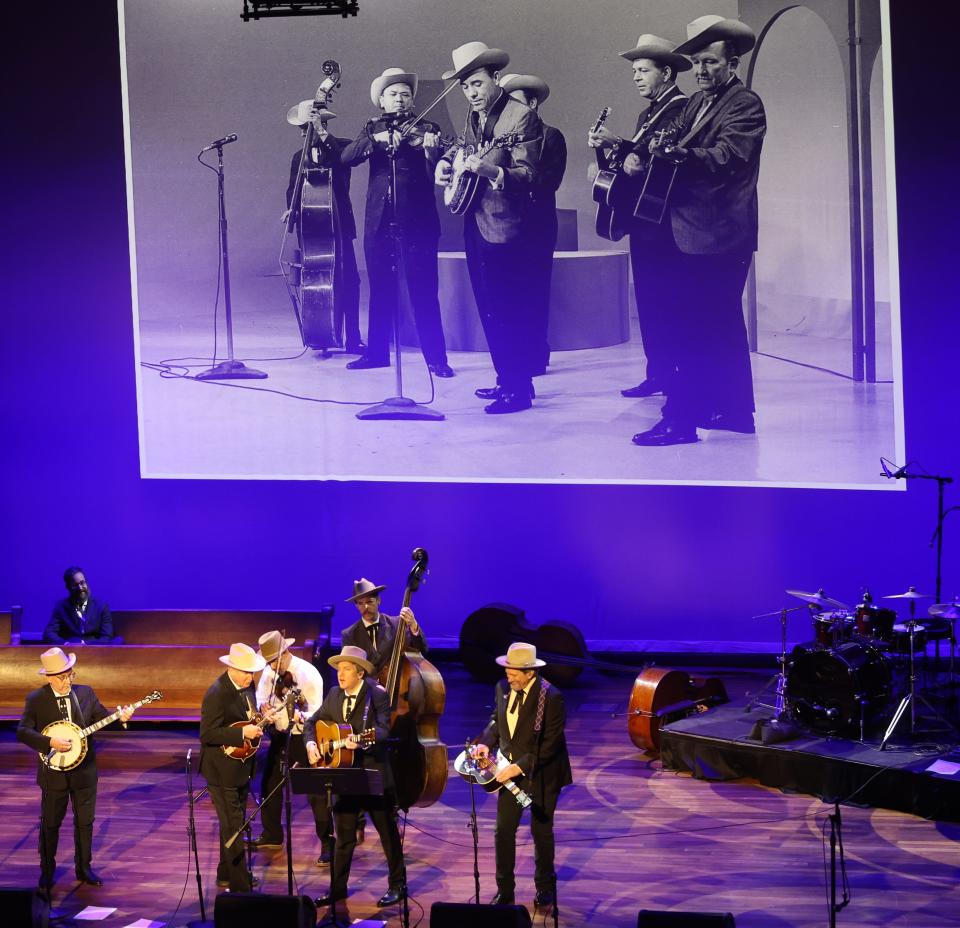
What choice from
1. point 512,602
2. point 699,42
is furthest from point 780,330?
point 512,602

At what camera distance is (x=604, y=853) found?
29.2ft

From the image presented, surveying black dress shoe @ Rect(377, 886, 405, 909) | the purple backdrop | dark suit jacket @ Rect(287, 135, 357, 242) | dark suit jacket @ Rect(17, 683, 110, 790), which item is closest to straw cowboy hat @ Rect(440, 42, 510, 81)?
dark suit jacket @ Rect(287, 135, 357, 242)

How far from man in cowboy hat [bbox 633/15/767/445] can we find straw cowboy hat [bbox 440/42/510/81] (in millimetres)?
1563

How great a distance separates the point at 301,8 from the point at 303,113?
1159mm

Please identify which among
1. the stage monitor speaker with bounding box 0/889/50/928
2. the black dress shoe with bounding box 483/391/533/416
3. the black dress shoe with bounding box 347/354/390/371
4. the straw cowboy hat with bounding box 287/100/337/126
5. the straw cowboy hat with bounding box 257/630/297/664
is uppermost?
the straw cowboy hat with bounding box 287/100/337/126

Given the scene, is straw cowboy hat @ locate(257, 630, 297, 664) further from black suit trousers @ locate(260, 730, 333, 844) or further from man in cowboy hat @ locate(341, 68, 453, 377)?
man in cowboy hat @ locate(341, 68, 453, 377)

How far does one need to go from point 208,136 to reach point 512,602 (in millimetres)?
5204

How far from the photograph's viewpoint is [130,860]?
29.2 feet

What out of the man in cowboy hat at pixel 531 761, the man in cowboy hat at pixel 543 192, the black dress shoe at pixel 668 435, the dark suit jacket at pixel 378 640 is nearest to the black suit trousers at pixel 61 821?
the dark suit jacket at pixel 378 640

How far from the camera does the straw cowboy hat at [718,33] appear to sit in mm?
12352

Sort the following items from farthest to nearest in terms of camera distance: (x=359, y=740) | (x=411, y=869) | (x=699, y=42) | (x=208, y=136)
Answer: (x=208, y=136)
(x=699, y=42)
(x=411, y=869)
(x=359, y=740)

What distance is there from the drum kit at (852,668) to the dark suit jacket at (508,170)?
180 inches

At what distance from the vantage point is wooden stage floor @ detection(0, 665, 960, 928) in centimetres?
810

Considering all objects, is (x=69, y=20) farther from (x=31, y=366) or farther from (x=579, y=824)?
(x=579, y=824)
